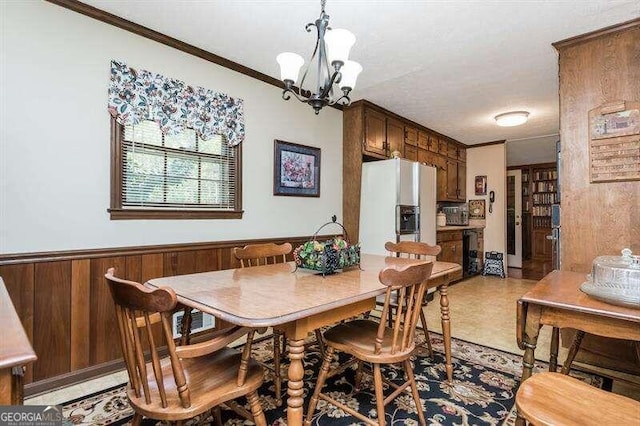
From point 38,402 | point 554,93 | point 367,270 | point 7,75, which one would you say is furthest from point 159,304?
point 554,93

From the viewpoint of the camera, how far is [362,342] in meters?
1.71

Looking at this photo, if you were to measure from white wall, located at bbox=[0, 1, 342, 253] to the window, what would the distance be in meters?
0.08

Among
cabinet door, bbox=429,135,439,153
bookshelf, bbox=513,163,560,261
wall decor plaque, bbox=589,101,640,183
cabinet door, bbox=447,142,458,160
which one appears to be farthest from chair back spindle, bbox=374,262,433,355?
bookshelf, bbox=513,163,560,261

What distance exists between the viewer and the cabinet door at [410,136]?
4762 mm

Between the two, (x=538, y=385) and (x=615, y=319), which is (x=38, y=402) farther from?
(x=615, y=319)

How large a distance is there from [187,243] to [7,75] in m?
1.51

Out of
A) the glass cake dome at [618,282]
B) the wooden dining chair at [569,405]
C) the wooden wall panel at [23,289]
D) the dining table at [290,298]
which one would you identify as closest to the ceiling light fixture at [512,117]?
the dining table at [290,298]

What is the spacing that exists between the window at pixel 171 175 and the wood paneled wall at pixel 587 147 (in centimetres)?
274

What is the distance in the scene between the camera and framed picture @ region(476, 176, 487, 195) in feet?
20.3

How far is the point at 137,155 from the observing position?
2.46m

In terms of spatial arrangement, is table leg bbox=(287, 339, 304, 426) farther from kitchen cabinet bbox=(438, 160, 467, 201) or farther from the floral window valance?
kitchen cabinet bbox=(438, 160, 467, 201)

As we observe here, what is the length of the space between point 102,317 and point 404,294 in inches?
81.3

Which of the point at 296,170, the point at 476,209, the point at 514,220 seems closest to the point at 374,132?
the point at 296,170

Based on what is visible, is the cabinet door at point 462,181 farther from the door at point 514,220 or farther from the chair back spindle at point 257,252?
the chair back spindle at point 257,252
